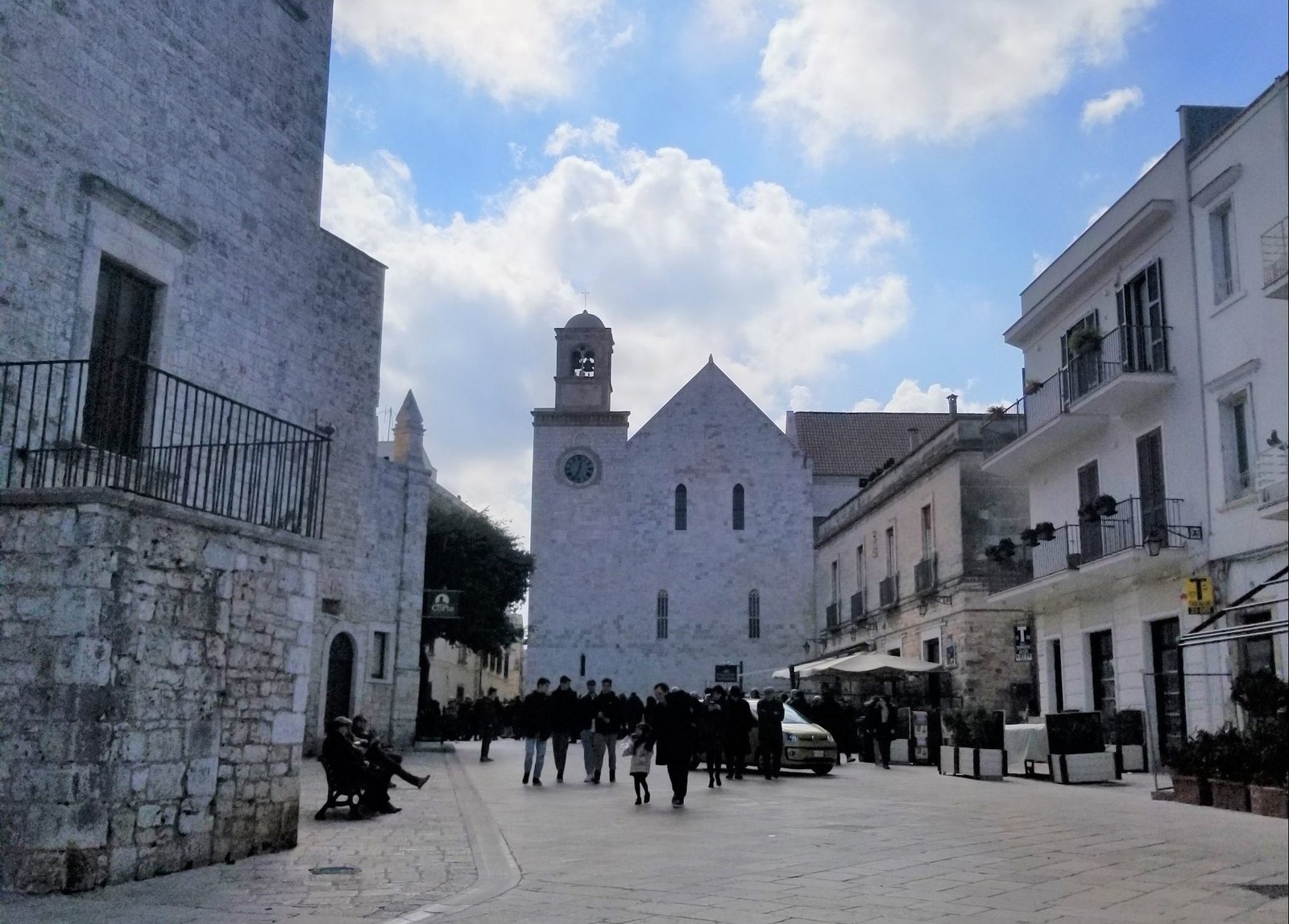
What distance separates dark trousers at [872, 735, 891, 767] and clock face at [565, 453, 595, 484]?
2730cm

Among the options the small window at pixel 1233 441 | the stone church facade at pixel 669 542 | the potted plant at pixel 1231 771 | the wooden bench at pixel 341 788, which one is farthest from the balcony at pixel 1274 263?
the stone church facade at pixel 669 542

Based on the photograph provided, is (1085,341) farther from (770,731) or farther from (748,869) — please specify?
(748,869)

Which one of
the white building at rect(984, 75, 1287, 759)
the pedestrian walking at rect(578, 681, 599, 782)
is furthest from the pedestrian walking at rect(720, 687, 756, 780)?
the white building at rect(984, 75, 1287, 759)

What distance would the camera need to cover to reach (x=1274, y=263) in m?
14.4

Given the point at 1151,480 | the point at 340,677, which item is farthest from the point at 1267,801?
the point at 340,677

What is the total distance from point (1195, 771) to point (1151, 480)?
7.35m

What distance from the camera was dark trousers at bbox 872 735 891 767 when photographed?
24.3 meters

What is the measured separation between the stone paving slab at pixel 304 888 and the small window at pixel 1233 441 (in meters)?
12.3

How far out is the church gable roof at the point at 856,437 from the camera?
54812mm

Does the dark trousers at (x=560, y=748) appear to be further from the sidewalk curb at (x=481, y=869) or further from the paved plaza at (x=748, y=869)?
the paved plaza at (x=748, y=869)

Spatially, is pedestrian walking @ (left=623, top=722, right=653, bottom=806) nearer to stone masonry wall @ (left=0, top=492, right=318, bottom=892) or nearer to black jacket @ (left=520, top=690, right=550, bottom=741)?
black jacket @ (left=520, top=690, right=550, bottom=741)

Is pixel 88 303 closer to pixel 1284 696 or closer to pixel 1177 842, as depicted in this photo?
pixel 1177 842

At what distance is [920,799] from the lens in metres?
15.5

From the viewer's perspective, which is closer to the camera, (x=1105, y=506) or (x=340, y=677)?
(x=1105, y=506)
